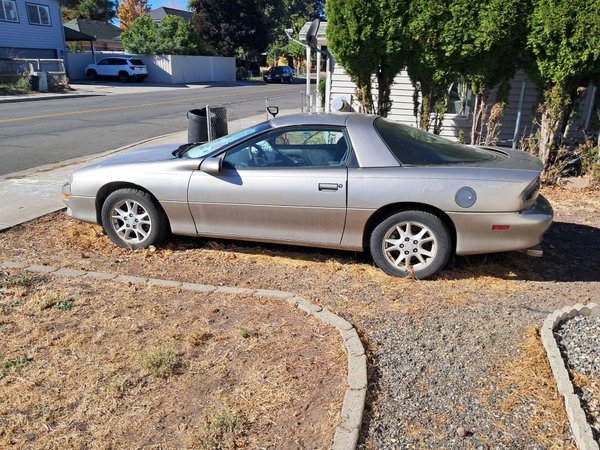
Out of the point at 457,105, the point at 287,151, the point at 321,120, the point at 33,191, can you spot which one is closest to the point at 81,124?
the point at 33,191

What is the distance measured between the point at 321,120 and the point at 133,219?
2.08m

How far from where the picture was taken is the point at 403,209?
4539 millimetres

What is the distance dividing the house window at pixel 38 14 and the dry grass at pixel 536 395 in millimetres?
39084

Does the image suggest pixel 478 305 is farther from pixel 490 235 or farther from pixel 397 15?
pixel 397 15

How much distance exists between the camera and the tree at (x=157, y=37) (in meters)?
41.3

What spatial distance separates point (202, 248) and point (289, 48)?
63664mm

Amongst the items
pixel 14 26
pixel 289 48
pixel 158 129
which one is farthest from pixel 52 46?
pixel 289 48

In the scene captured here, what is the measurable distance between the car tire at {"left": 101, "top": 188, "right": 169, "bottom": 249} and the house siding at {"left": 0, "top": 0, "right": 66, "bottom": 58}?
110 ft

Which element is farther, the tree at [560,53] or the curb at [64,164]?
the curb at [64,164]

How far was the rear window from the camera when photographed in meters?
4.62

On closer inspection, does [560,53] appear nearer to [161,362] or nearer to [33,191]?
[161,362]

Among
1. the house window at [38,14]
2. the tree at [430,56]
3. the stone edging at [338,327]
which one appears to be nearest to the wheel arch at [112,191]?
the stone edging at [338,327]

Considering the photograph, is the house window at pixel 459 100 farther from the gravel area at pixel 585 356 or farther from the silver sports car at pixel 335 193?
the gravel area at pixel 585 356

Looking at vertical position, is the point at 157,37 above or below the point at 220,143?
above
